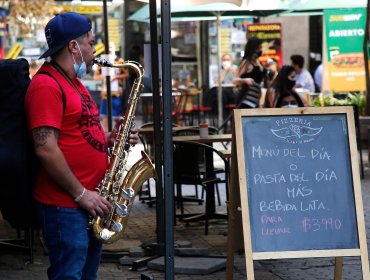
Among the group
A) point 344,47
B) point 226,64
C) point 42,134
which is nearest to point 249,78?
point 344,47

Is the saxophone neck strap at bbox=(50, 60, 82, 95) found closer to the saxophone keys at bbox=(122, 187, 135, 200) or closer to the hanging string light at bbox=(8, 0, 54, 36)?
the saxophone keys at bbox=(122, 187, 135, 200)

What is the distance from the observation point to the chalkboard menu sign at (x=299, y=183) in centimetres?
629

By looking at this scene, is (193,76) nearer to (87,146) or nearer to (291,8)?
(291,8)

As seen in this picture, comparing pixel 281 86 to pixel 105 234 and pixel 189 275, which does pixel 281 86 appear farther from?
pixel 105 234

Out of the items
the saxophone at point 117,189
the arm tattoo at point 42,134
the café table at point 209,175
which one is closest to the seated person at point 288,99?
the café table at point 209,175

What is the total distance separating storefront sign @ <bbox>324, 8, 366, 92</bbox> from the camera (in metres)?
19.6

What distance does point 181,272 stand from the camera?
7.57m

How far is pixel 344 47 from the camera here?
64.5ft

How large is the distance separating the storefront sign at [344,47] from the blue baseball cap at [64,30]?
49.8 ft

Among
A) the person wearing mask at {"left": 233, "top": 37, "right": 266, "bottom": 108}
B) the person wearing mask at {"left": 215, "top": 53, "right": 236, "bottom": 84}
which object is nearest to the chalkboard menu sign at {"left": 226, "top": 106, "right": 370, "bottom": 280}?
the person wearing mask at {"left": 233, "top": 37, "right": 266, "bottom": 108}

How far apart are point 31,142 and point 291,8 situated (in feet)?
49.4

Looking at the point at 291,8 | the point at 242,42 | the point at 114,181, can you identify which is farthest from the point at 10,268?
the point at 242,42

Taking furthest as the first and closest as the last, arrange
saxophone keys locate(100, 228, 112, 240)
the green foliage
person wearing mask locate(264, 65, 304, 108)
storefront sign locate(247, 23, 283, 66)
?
storefront sign locate(247, 23, 283, 66), the green foliage, person wearing mask locate(264, 65, 304, 108), saxophone keys locate(100, 228, 112, 240)

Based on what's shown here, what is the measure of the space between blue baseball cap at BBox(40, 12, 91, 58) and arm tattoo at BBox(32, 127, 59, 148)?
16.7 inches
